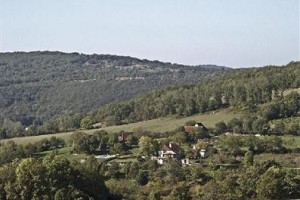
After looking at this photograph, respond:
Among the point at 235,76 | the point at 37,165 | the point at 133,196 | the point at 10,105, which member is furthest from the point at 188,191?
the point at 10,105

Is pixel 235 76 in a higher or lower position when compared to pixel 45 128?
higher

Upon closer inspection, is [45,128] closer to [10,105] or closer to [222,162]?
[222,162]

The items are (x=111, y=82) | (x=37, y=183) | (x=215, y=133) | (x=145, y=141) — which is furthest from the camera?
(x=111, y=82)

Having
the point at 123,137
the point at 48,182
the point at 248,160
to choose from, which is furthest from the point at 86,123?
the point at 48,182

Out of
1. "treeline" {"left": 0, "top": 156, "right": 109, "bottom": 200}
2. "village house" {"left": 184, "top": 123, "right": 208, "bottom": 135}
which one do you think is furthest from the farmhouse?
"treeline" {"left": 0, "top": 156, "right": 109, "bottom": 200}

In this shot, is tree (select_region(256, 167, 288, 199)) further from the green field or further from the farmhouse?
the green field

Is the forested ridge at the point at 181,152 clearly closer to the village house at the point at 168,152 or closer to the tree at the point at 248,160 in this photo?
the tree at the point at 248,160
